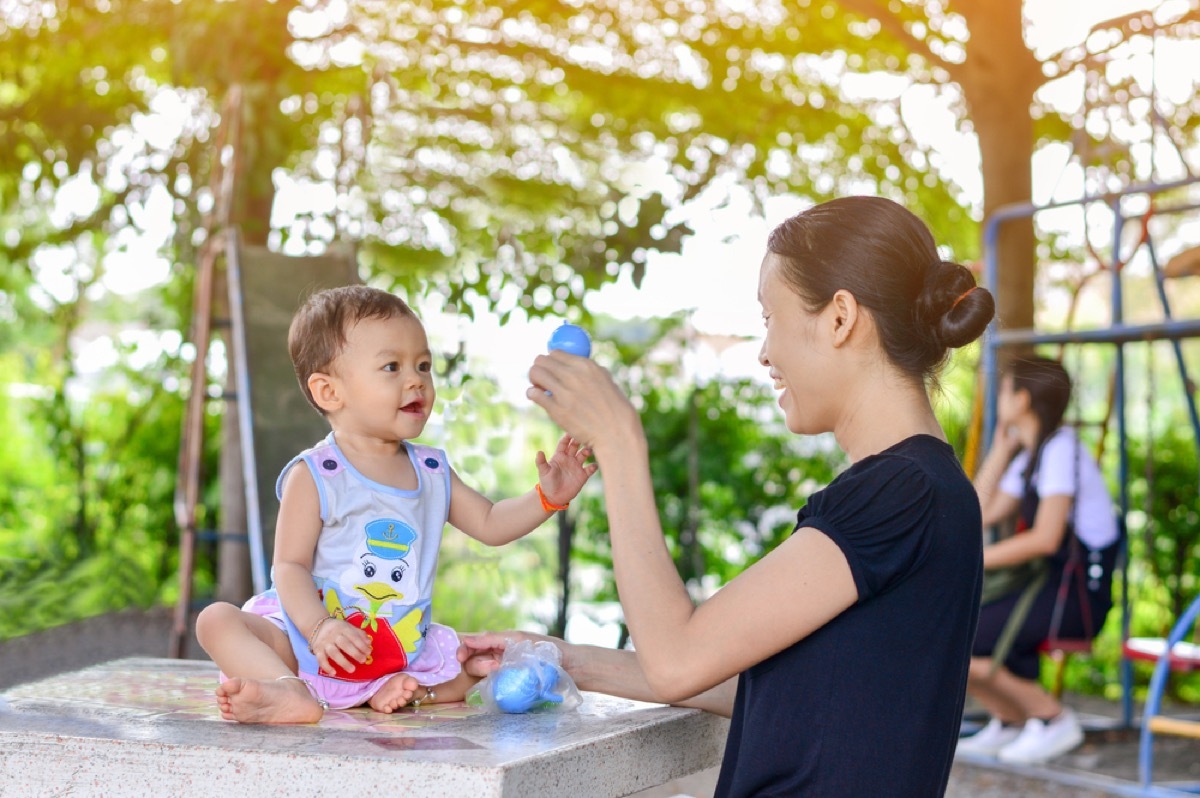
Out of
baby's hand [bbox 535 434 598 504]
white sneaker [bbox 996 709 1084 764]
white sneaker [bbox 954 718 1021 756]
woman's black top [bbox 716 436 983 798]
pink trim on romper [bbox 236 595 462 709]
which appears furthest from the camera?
white sneaker [bbox 954 718 1021 756]

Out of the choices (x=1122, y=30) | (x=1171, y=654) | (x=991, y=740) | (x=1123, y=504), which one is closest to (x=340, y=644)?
(x=1171, y=654)

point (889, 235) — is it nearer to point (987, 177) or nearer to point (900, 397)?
point (900, 397)

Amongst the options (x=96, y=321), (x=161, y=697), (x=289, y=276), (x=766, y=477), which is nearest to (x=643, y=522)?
(x=161, y=697)

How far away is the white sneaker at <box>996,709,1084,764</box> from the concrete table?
386 cm

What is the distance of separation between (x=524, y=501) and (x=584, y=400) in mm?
497

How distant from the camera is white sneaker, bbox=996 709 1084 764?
542cm

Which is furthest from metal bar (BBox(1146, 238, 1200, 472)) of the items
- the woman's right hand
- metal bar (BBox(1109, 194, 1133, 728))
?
the woman's right hand

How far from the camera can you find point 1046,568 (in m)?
5.56

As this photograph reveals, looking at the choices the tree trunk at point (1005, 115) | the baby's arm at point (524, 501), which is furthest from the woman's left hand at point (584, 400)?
the tree trunk at point (1005, 115)

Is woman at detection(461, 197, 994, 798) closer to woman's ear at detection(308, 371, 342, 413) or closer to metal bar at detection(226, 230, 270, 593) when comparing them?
woman's ear at detection(308, 371, 342, 413)

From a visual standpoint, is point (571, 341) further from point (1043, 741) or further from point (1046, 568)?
point (1043, 741)

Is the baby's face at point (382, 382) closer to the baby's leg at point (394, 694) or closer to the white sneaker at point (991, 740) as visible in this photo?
the baby's leg at point (394, 694)

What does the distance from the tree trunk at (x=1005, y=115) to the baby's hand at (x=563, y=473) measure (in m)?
5.04

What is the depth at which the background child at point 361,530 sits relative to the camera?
1930mm
